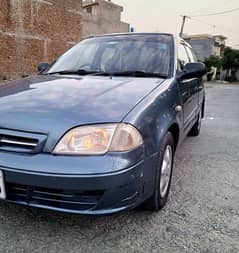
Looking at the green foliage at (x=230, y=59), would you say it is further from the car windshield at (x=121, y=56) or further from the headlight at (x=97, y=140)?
the headlight at (x=97, y=140)

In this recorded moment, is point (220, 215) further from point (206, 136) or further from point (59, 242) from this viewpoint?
point (206, 136)

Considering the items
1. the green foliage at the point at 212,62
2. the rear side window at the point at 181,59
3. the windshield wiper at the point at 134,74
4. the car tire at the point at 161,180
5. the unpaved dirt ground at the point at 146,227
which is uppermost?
the rear side window at the point at 181,59

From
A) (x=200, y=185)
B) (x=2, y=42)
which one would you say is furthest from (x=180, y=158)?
(x=2, y=42)

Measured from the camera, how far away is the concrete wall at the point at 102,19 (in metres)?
22.8

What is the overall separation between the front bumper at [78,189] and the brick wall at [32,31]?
9712 mm

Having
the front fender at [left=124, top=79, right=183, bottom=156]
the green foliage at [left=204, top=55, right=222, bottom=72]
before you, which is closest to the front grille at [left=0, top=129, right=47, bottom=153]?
the front fender at [left=124, top=79, right=183, bottom=156]

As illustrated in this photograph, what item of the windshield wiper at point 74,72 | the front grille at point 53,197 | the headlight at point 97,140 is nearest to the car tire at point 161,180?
the headlight at point 97,140

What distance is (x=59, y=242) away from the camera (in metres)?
1.84

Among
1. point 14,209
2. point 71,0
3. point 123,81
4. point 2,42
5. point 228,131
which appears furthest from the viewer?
point 71,0

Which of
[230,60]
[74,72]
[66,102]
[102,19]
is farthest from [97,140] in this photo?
[230,60]

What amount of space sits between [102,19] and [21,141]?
23543mm

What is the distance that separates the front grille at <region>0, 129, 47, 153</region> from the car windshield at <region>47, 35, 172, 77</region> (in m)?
1.30

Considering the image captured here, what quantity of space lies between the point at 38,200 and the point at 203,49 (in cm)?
4213

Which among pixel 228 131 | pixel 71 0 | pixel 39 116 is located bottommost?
pixel 228 131
